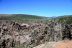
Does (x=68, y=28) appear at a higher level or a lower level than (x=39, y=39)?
higher

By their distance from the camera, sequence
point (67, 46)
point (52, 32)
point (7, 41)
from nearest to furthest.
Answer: point (67, 46)
point (7, 41)
point (52, 32)

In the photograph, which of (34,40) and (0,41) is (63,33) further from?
(0,41)

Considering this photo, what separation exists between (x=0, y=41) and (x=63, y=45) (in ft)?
42.9

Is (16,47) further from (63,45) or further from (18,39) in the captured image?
(63,45)

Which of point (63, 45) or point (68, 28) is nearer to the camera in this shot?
point (63, 45)

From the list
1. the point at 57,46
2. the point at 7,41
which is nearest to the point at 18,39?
the point at 7,41

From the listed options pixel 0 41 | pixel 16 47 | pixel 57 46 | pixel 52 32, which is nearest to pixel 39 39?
pixel 52 32

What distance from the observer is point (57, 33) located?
85.4ft

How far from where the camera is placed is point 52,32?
27.2 metres

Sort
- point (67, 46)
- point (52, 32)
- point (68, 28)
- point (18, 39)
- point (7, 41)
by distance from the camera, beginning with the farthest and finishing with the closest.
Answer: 1. point (18, 39)
2. point (52, 32)
3. point (7, 41)
4. point (68, 28)
5. point (67, 46)

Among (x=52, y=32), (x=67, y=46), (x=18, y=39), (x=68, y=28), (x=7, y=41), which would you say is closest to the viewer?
(x=67, y=46)

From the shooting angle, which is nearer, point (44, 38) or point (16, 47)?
point (16, 47)

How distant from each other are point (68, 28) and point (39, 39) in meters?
5.80

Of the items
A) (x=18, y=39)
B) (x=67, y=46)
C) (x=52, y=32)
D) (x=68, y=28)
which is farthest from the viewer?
(x=18, y=39)
